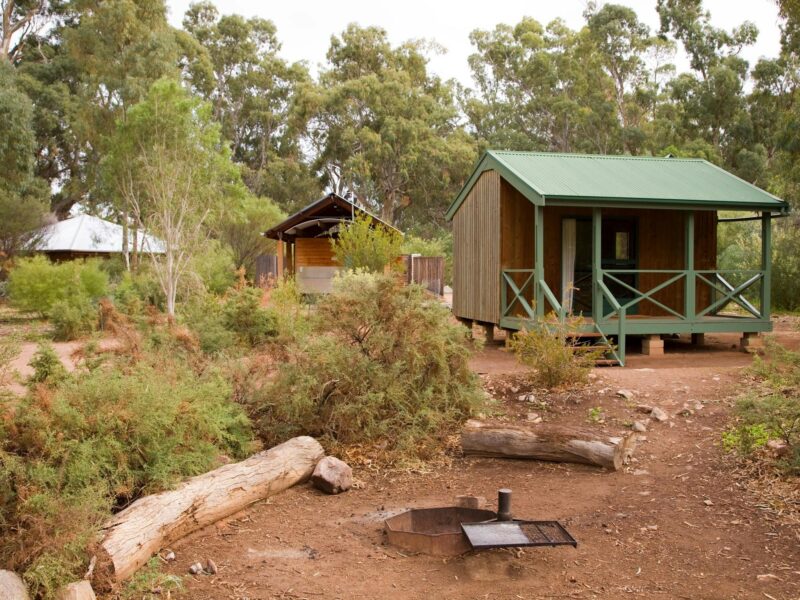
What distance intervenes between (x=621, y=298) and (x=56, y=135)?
110 feet

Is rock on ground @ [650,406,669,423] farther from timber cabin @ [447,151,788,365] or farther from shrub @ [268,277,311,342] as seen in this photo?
shrub @ [268,277,311,342]

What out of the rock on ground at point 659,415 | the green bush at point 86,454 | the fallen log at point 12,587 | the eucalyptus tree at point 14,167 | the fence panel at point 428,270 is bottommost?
the fallen log at point 12,587

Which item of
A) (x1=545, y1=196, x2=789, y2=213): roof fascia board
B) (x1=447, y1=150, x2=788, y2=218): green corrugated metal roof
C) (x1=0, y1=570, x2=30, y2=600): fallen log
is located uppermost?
(x1=447, y1=150, x2=788, y2=218): green corrugated metal roof

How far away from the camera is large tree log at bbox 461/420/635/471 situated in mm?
6367

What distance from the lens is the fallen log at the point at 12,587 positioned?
367 centimetres

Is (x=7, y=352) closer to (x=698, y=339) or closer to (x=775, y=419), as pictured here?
(x=775, y=419)

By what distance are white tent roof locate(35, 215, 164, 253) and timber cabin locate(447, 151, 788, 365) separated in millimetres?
20222

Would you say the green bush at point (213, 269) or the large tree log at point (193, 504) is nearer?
the large tree log at point (193, 504)

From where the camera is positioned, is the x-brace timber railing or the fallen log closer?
the fallen log

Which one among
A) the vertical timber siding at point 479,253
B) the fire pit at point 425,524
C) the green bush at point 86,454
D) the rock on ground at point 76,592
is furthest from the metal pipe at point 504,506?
the vertical timber siding at point 479,253

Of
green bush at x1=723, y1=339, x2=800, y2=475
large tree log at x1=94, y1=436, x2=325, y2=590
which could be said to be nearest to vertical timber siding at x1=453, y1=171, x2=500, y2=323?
green bush at x1=723, y1=339, x2=800, y2=475

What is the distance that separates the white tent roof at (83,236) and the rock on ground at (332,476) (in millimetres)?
25276

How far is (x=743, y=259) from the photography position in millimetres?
19688

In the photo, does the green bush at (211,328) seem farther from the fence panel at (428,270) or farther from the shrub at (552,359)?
the fence panel at (428,270)
